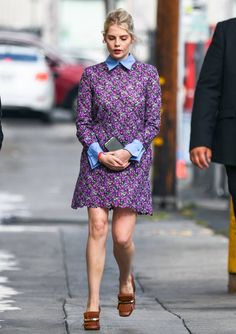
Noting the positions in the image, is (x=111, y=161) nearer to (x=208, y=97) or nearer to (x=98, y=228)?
(x=98, y=228)

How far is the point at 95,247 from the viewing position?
8227 mm

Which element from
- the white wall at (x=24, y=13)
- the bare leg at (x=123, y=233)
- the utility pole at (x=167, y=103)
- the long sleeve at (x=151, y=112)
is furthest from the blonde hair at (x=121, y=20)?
the white wall at (x=24, y=13)

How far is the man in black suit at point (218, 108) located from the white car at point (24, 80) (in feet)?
66.6

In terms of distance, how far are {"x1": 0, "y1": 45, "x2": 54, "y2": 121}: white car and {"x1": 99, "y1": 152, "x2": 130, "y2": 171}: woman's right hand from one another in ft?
65.5

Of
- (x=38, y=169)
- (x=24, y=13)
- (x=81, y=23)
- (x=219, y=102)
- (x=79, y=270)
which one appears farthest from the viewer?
(x=24, y=13)

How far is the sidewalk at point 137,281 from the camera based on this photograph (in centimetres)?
845

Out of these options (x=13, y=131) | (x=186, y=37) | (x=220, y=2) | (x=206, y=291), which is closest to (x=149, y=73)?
(x=206, y=291)

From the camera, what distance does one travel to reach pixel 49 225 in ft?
48.7

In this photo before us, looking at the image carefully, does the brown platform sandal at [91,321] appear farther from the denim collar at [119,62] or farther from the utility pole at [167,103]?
the utility pole at [167,103]

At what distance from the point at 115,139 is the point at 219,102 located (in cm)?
67

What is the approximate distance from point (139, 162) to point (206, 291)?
2.27 m

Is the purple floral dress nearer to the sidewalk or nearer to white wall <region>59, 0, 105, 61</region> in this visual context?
the sidewalk

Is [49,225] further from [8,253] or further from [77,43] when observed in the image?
[77,43]

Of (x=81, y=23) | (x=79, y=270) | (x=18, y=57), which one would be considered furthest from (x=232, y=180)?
(x=81, y=23)
